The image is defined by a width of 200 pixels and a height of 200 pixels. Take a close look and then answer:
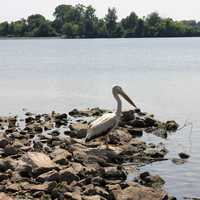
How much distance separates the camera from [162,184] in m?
15.4

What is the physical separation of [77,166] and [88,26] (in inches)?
6424

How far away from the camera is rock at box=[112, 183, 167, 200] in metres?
13.1

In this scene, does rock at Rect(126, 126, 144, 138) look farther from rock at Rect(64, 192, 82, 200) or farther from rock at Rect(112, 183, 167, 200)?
rock at Rect(64, 192, 82, 200)

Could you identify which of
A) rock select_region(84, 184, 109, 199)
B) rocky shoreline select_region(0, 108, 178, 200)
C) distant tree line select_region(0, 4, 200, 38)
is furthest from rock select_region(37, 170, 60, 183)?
distant tree line select_region(0, 4, 200, 38)

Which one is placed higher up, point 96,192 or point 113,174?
point 96,192

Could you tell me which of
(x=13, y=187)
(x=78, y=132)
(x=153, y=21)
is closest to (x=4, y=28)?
(x=153, y=21)

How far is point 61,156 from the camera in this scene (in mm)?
16344

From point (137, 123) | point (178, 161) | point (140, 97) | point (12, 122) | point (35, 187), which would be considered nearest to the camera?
point (35, 187)

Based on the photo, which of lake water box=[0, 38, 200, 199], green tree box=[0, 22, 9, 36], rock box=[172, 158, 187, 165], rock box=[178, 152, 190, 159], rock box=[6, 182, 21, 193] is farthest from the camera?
green tree box=[0, 22, 9, 36]

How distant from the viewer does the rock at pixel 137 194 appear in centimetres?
1315

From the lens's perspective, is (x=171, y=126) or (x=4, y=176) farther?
(x=171, y=126)

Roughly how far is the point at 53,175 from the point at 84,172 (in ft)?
3.38

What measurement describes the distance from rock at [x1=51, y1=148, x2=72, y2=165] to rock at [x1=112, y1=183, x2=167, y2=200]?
2751mm

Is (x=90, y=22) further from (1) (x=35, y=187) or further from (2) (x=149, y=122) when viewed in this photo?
(1) (x=35, y=187)
